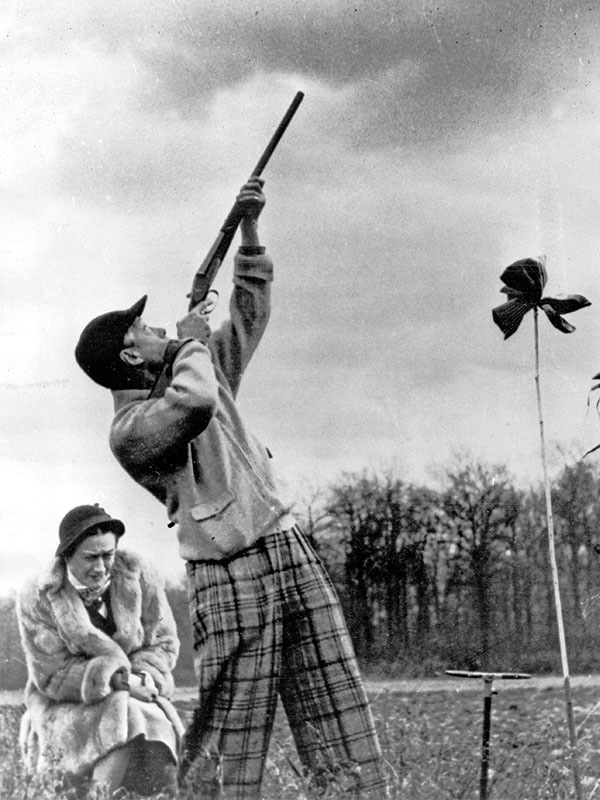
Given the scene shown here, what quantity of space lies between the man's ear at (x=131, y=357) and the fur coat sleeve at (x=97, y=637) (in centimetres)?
86

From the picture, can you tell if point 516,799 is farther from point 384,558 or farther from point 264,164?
point 264,164

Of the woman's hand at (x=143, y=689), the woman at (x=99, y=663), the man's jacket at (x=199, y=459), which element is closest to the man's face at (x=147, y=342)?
the man's jacket at (x=199, y=459)

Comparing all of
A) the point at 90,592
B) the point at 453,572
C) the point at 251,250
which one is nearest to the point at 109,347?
the point at 251,250

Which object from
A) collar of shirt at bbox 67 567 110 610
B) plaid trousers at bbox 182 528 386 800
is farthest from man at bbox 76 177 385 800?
collar of shirt at bbox 67 567 110 610

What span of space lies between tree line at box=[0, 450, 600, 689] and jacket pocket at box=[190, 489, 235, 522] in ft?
1.24

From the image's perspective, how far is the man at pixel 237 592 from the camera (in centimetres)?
475

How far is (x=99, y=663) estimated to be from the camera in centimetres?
493

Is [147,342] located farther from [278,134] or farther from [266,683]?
[266,683]

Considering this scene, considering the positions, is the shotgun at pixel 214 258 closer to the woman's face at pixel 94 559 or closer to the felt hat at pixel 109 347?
the felt hat at pixel 109 347

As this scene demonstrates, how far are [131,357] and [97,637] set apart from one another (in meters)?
1.25

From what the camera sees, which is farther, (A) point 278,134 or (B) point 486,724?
(A) point 278,134

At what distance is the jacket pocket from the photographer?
4828 mm

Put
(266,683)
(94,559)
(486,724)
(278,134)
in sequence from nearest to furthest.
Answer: (266,683)
(486,724)
(94,559)
(278,134)

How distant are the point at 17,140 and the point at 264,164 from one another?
1.32m
